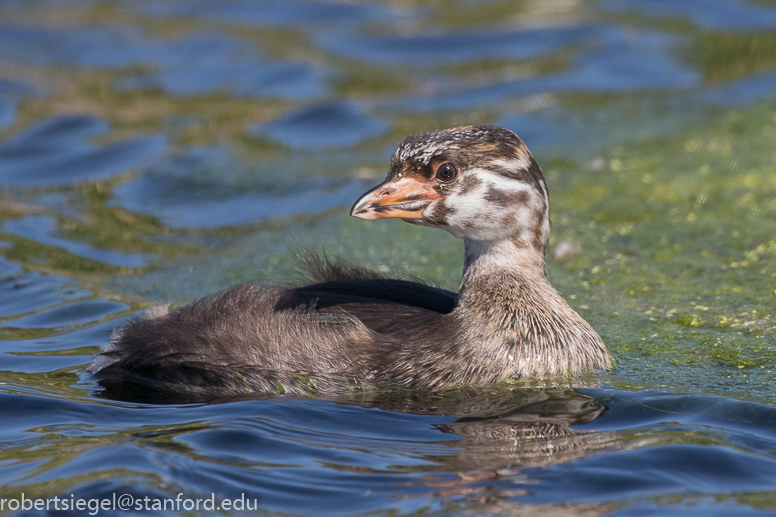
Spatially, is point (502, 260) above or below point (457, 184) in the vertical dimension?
below

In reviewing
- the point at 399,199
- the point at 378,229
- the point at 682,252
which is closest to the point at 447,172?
the point at 399,199

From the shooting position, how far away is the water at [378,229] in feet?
15.3

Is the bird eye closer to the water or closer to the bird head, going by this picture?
the bird head

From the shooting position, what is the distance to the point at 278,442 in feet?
16.4

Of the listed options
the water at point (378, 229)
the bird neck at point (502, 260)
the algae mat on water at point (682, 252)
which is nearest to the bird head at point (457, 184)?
the bird neck at point (502, 260)

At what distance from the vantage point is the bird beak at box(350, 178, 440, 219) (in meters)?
5.79

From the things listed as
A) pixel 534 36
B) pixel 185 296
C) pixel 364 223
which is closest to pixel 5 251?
pixel 185 296

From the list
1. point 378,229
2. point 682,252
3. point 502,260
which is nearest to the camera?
point 502,260

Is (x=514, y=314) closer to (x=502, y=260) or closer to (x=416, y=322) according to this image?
(x=502, y=260)

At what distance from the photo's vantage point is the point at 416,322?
5.79m

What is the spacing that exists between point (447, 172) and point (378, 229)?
11.4 ft

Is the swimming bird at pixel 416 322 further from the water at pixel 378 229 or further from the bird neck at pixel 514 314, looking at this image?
Result: the water at pixel 378 229

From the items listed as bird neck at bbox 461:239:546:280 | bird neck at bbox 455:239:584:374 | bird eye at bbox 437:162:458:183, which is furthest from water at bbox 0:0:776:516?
bird eye at bbox 437:162:458:183

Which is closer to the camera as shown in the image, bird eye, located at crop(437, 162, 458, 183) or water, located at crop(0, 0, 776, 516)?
water, located at crop(0, 0, 776, 516)
